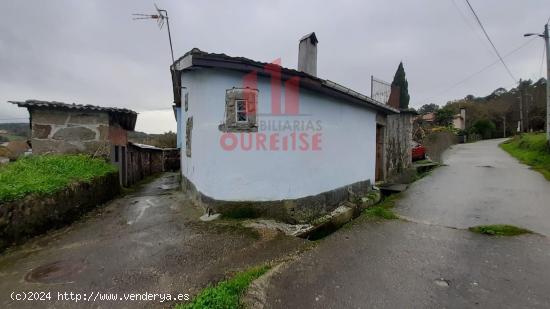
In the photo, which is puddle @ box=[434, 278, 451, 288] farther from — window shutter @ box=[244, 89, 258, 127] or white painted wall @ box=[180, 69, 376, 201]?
window shutter @ box=[244, 89, 258, 127]

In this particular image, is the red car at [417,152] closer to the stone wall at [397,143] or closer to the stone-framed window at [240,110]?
the stone wall at [397,143]

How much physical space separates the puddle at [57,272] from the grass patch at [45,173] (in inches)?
50.9

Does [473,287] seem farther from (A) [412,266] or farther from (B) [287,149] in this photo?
(B) [287,149]

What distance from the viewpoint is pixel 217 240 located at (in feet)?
14.4

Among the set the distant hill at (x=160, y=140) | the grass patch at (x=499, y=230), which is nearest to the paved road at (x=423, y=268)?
the grass patch at (x=499, y=230)

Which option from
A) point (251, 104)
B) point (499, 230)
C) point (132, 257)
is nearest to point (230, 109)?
point (251, 104)

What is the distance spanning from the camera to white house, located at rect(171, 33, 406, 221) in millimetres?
5492

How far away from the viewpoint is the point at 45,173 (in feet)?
17.6

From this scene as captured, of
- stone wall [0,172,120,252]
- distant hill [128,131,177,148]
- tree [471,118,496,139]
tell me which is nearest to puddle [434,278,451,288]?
stone wall [0,172,120,252]

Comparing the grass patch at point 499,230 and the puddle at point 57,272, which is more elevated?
the puddle at point 57,272

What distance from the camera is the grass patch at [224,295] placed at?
8.67ft

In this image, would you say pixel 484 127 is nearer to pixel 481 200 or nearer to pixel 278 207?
pixel 481 200

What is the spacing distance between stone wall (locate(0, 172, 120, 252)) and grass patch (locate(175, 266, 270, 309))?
3.41 metres

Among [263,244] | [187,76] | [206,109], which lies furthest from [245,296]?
[187,76]
